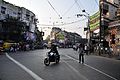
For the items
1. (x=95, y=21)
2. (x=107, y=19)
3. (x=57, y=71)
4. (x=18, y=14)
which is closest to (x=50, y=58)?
(x=57, y=71)

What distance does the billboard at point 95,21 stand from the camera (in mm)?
56484

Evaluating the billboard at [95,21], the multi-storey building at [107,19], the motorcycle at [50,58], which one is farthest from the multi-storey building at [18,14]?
the motorcycle at [50,58]

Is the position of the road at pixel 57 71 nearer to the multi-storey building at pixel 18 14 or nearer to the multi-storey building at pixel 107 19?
the multi-storey building at pixel 107 19

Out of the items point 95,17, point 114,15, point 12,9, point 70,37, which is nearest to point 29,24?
point 12,9

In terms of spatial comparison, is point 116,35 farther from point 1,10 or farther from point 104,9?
point 1,10

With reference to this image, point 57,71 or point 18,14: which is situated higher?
point 18,14

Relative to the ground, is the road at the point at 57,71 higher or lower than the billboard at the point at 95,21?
lower

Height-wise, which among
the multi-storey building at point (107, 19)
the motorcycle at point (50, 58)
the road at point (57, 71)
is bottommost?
the road at point (57, 71)

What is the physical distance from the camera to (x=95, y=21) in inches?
2331

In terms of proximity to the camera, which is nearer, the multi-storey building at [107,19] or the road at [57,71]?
the road at [57,71]

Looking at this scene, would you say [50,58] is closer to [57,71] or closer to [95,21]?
[57,71]

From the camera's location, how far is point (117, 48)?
45.5 metres

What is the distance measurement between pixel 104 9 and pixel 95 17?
5.35 meters

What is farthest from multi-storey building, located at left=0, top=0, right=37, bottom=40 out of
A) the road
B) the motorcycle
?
the road
